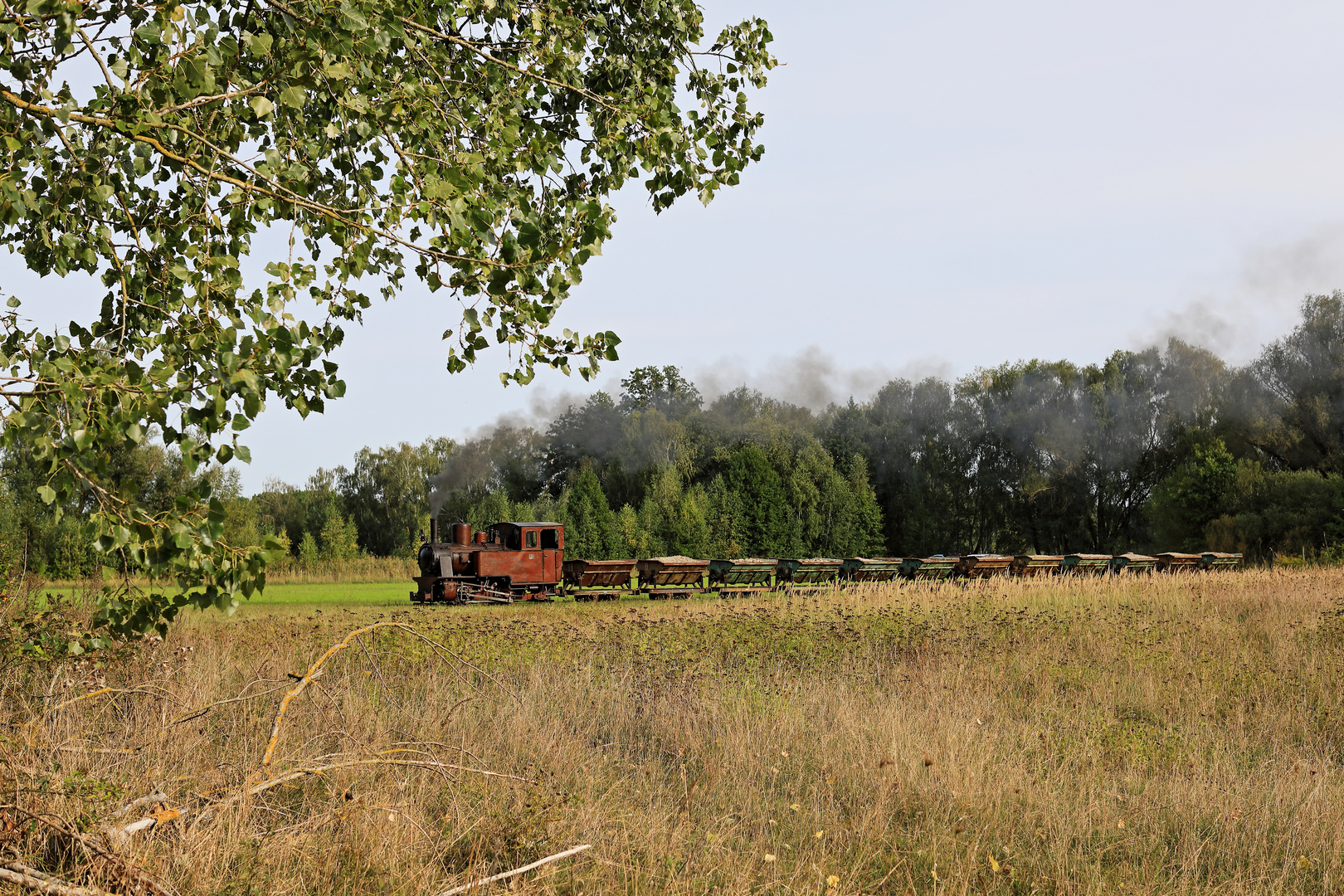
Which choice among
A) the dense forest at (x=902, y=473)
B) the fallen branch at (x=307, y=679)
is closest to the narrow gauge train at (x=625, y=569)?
the dense forest at (x=902, y=473)

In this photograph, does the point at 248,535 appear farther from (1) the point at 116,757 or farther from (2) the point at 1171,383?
(2) the point at 1171,383

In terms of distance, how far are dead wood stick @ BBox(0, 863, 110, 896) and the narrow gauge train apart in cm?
1761

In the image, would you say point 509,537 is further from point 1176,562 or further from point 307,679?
point 307,679

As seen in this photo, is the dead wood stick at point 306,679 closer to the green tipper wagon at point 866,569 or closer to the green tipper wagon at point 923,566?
the green tipper wagon at point 866,569

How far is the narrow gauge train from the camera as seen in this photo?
69.7ft

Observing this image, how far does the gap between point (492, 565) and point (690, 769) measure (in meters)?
17.2

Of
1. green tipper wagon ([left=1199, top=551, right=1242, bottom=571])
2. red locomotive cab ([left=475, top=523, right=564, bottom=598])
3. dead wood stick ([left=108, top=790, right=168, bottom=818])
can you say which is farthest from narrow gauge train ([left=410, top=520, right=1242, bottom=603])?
dead wood stick ([left=108, top=790, right=168, bottom=818])

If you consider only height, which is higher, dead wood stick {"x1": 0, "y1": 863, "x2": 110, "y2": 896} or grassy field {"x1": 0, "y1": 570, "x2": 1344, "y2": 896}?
dead wood stick {"x1": 0, "y1": 863, "x2": 110, "y2": 896}

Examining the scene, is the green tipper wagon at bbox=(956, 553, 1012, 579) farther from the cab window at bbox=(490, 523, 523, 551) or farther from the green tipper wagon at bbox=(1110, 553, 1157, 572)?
the cab window at bbox=(490, 523, 523, 551)

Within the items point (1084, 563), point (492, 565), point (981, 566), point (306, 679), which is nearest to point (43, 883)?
point (306, 679)

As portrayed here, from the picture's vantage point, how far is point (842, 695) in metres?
6.60

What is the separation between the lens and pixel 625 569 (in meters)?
22.7

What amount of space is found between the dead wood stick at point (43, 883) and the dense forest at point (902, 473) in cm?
2547

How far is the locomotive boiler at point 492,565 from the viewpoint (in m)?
20.8
